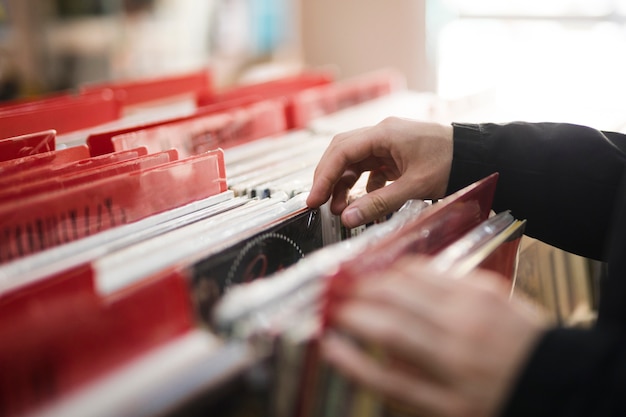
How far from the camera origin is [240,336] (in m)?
0.51

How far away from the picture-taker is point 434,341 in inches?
18.2

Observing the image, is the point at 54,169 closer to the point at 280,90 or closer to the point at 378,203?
the point at 378,203

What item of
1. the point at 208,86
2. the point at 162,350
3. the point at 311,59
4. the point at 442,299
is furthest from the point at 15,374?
the point at 311,59

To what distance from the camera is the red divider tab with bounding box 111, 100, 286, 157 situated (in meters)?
0.94

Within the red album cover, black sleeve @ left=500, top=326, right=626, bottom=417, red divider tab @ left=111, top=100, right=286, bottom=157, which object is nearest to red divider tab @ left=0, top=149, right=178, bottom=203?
red divider tab @ left=111, top=100, right=286, bottom=157

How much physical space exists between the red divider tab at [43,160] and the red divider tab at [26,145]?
47 mm

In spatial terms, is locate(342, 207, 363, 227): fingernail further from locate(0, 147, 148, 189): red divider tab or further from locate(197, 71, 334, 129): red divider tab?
locate(197, 71, 334, 129): red divider tab

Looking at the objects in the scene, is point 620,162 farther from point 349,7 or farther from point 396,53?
point 349,7

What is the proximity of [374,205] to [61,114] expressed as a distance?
59 cm

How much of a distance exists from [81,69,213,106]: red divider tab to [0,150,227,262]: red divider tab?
59 centimetres

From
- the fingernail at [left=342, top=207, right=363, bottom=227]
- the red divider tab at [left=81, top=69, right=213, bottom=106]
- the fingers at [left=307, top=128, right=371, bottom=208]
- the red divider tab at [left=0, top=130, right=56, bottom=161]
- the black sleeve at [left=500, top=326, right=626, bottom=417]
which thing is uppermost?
Answer: the red divider tab at [left=81, top=69, right=213, bottom=106]

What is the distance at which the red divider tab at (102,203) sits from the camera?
607mm

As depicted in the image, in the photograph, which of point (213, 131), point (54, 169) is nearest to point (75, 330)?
point (54, 169)

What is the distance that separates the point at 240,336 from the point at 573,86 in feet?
6.34
